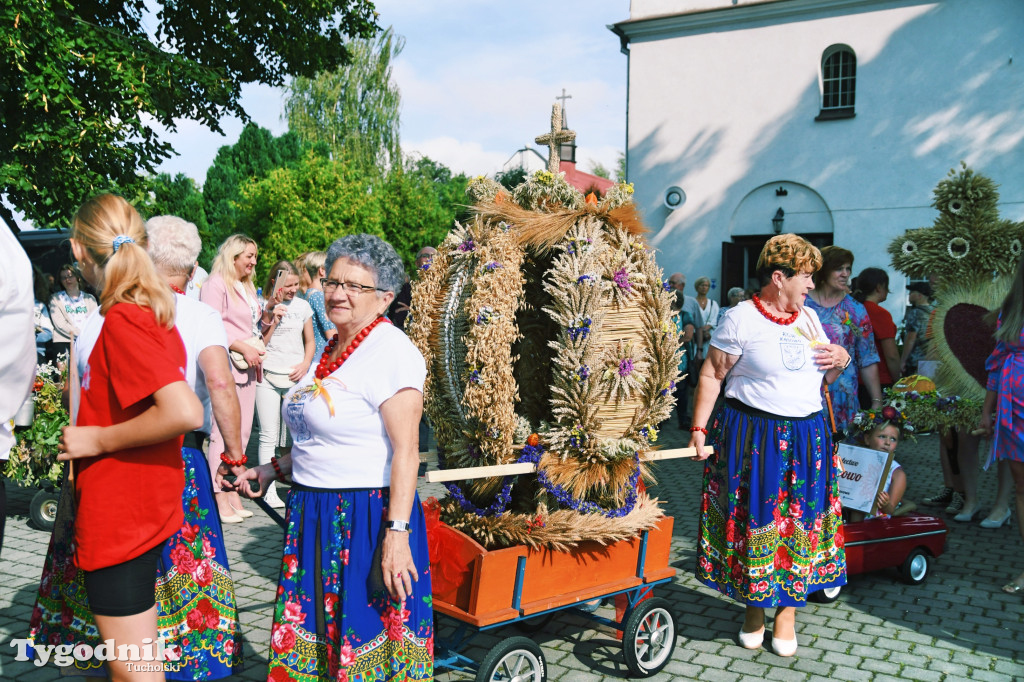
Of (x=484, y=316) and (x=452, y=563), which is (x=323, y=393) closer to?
(x=484, y=316)

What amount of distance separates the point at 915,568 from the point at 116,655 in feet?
15.9

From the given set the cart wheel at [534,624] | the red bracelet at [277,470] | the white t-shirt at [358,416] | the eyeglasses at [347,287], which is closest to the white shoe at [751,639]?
the cart wheel at [534,624]

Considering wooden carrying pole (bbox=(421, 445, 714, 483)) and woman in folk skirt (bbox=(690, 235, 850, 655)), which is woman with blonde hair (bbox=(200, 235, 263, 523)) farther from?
woman in folk skirt (bbox=(690, 235, 850, 655))

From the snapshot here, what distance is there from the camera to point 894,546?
5363 mm

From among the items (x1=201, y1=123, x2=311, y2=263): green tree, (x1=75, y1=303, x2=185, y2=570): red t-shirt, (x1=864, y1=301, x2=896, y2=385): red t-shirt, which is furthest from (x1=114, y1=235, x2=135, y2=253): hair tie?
(x1=201, y1=123, x2=311, y2=263): green tree

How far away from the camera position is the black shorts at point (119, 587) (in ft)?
8.50

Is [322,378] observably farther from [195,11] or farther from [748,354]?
[195,11]

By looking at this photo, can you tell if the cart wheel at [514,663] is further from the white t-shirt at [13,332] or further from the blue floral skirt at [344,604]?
the white t-shirt at [13,332]

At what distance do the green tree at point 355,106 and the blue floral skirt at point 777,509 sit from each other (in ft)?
118

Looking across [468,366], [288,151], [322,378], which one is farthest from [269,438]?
[288,151]

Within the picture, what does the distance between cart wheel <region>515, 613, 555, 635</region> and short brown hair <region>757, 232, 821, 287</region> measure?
7.16ft

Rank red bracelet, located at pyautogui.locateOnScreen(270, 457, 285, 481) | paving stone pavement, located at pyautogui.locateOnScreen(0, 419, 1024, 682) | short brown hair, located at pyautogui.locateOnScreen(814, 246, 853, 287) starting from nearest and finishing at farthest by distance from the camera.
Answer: red bracelet, located at pyautogui.locateOnScreen(270, 457, 285, 481)
paving stone pavement, located at pyautogui.locateOnScreen(0, 419, 1024, 682)
short brown hair, located at pyautogui.locateOnScreen(814, 246, 853, 287)

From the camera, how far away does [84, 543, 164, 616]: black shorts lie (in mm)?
2590

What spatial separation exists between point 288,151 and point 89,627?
39.8 meters
